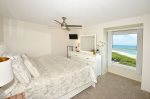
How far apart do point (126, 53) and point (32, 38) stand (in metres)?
3.87

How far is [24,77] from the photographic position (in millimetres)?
1555

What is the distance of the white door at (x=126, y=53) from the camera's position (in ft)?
9.75

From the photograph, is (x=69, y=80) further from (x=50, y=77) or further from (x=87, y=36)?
(x=87, y=36)

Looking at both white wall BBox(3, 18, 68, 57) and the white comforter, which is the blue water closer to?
the white comforter

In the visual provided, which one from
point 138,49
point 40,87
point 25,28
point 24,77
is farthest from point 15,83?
point 138,49

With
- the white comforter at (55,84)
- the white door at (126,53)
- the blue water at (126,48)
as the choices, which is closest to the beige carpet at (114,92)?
the white comforter at (55,84)

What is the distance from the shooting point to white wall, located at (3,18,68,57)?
3.12 metres

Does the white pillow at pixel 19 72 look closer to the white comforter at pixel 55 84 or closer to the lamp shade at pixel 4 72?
the white comforter at pixel 55 84

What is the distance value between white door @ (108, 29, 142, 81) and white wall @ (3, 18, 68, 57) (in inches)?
97.8

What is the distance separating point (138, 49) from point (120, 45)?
26.4 inches

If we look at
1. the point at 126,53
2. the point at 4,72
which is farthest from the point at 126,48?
the point at 4,72

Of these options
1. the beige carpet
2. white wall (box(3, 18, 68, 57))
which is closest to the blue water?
the beige carpet

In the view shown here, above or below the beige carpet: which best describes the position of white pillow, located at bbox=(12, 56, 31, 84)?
above

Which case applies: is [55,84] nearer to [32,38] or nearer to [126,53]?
[32,38]
